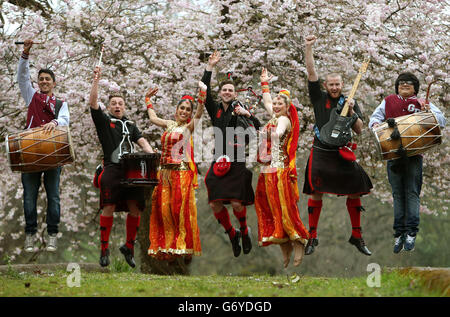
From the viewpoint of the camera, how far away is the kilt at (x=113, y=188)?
740 cm

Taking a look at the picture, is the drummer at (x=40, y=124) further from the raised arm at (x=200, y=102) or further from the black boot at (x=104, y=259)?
the raised arm at (x=200, y=102)

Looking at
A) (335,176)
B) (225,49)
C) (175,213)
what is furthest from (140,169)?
(225,49)

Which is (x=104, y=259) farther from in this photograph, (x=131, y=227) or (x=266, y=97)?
(x=266, y=97)

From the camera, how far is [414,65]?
8938 millimetres

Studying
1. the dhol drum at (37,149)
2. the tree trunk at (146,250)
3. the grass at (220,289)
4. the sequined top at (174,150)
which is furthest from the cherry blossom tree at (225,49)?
the grass at (220,289)

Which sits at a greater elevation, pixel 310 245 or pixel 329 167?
pixel 329 167

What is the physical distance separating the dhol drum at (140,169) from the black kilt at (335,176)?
1.97 m

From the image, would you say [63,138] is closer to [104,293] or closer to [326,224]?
[104,293]

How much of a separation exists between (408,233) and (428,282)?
5.73 feet

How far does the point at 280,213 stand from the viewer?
705cm

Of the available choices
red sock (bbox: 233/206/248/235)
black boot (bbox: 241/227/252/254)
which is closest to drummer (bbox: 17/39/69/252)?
red sock (bbox: 233/206/248/235)

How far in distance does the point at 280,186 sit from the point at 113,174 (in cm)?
217

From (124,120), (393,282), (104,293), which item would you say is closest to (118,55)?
(124,120)

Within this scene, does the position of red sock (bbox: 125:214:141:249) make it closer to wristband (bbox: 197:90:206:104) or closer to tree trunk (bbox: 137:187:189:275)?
wristband (bbox: 197:90:206:104)
